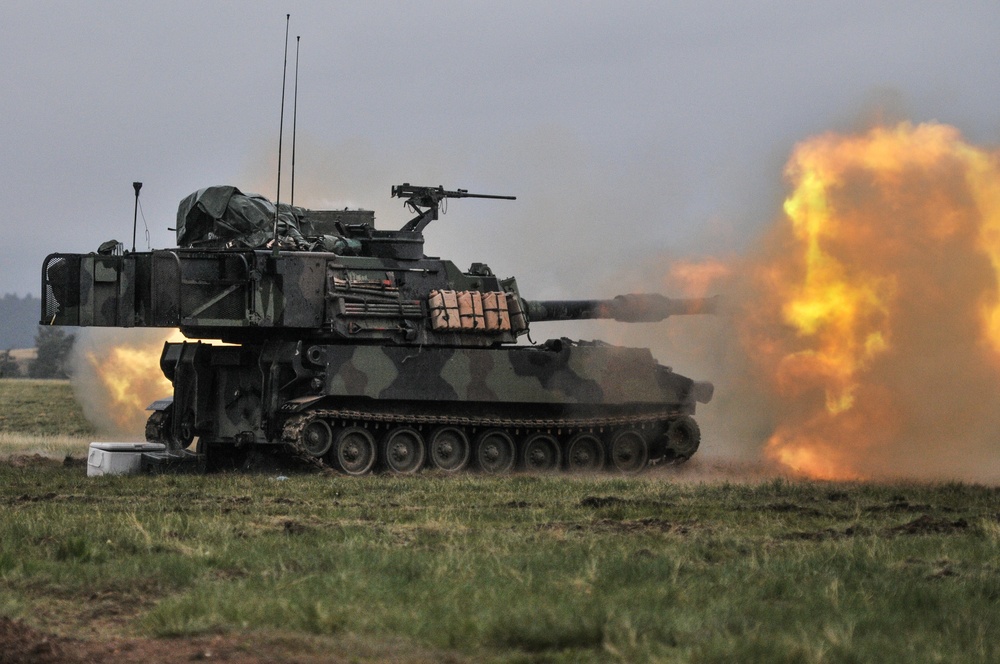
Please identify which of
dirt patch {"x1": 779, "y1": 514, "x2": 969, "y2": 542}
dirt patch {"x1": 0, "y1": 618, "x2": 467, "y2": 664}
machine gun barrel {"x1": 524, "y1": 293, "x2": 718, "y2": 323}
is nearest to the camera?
dirt patch {"x1": 0, "y1": 618, "x2": 467, "y2": 664}

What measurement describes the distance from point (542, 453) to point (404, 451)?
8.62 ft

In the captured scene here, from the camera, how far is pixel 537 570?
12188 millimetres

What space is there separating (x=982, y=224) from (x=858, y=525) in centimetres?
1237

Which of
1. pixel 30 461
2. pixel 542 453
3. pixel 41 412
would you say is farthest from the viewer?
pixel 41 412

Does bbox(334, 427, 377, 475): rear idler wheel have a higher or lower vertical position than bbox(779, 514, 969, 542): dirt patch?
higher

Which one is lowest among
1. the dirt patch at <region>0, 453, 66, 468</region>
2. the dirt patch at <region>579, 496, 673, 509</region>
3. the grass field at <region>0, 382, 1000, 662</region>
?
the grass field at <region>0, 382, 1000, 662</region>

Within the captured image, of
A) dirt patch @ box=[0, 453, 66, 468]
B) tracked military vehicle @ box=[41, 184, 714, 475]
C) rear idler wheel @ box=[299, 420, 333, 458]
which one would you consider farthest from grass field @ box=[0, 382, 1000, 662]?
dirt patch @ box=[0, 453, 66, 468]

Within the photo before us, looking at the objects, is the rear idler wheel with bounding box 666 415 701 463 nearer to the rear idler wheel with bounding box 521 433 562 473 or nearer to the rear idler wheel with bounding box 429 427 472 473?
the rear idler wheel with bounding box 521 433 562 473

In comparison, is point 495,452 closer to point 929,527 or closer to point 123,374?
point 929,527

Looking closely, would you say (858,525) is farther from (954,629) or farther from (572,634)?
(572,634)

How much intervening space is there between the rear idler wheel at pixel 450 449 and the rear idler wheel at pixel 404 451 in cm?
22

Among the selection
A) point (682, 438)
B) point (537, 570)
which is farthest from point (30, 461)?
point (537, 570)

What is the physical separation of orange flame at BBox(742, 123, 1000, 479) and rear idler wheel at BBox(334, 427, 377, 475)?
25.5 feet

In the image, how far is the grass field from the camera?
31.1 feet
